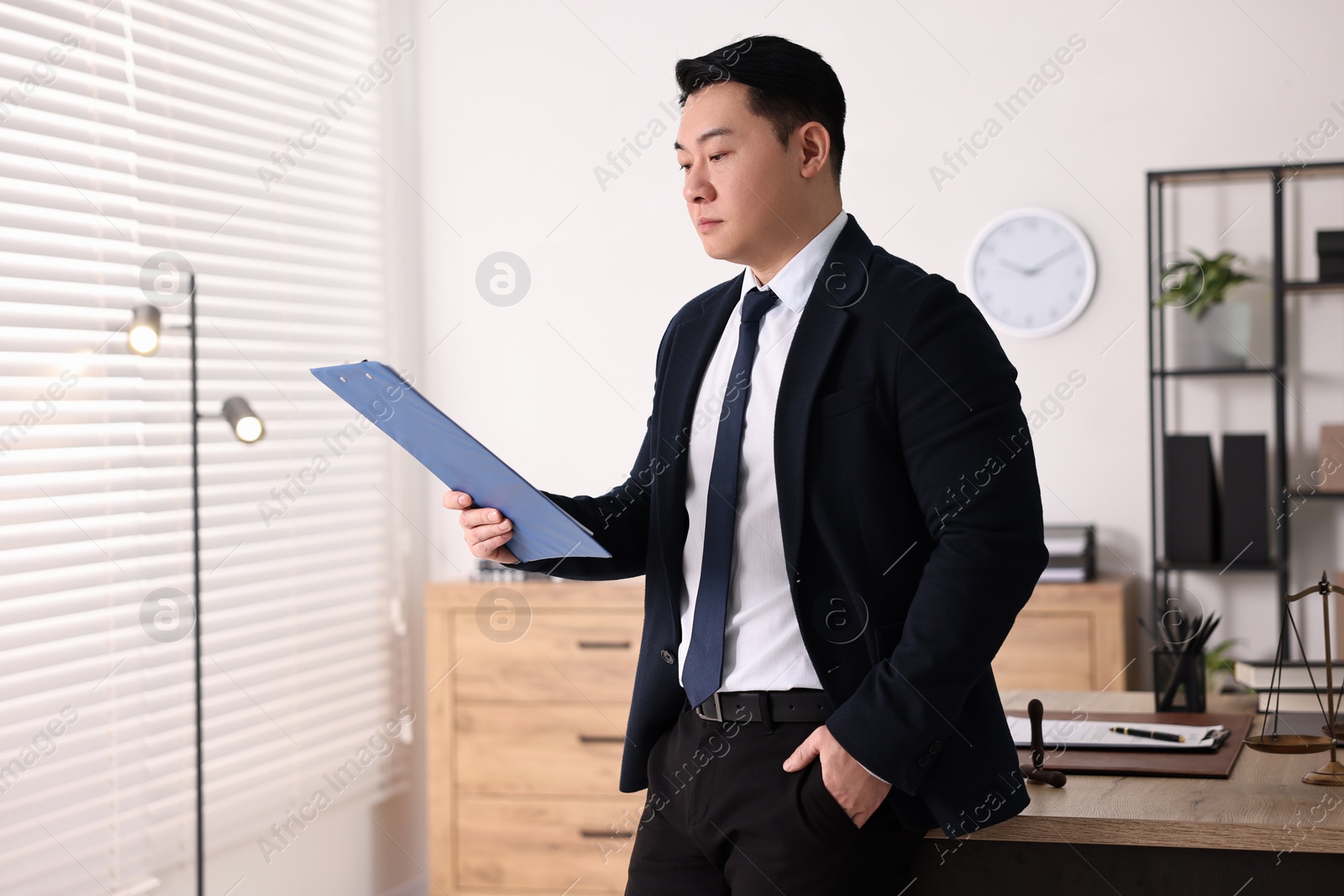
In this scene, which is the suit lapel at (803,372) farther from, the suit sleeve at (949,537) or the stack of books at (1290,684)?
the stack of books at (1290,684)

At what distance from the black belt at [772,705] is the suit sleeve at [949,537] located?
0.19ft

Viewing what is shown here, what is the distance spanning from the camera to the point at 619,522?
1777 mm

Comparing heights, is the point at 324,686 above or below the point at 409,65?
below

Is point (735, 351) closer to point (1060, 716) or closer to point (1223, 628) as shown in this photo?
point (1060, 716)

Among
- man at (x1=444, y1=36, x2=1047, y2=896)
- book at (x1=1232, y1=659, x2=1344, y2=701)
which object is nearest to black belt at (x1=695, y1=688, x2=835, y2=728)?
man at (x1=444, y1=36, x2=1047, y2=896)

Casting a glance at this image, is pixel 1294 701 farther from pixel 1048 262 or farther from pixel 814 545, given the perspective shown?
pixel 1048 262

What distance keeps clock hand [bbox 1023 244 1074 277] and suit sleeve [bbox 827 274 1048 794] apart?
2708 mm

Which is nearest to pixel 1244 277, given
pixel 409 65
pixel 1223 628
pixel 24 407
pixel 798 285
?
pixel 1223 628

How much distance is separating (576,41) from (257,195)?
135 centimetres

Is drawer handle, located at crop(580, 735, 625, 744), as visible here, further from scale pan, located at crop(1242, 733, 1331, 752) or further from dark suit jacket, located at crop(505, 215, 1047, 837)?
dark suit jacket, located at crop(505, 215, 1047, 837)

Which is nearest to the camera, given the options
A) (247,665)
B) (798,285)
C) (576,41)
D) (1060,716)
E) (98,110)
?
(798,285)

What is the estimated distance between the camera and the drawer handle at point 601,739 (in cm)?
379

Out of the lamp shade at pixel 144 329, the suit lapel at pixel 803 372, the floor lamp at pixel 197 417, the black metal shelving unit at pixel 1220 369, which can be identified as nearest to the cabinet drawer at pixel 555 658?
the floor lamp at pixel 197 417

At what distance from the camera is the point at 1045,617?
3555 millimetres
